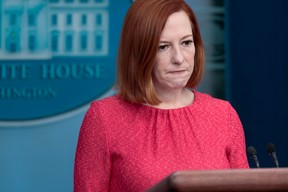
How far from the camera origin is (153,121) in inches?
76.9

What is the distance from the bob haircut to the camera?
1854mm

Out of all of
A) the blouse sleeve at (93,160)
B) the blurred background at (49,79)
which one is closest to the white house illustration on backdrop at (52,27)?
the blurred background at (49,79)

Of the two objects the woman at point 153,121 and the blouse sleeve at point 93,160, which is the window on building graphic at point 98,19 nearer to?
the woman at point 153,121

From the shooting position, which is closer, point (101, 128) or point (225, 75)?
point (101, 128)

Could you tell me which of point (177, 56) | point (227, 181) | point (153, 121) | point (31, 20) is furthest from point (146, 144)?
point (31, 20)

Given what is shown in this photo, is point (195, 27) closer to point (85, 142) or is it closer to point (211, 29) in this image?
point (85, 142)

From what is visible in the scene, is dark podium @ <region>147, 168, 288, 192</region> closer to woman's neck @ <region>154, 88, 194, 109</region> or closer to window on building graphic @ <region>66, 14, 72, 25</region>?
woman's neck @ <region>154, 88, 194, 109</region>

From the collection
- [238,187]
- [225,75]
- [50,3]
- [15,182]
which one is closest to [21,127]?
[15,182]

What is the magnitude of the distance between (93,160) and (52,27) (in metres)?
1.26

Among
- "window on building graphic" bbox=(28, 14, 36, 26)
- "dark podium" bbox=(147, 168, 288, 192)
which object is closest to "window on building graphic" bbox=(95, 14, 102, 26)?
"window on building graphic" bbox=(28, 14, 36, 26)

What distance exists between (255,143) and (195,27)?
1.30 m

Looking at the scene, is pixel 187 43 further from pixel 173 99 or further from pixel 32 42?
pixel 32 42

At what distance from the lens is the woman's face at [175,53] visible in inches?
73.0

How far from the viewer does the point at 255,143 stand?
3143 millimetres
